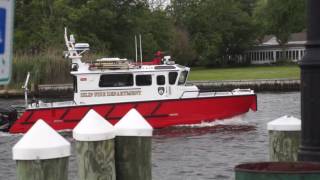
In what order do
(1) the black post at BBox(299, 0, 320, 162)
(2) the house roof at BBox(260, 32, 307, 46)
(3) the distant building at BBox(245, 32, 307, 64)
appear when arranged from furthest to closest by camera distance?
(2) the house roof at BBox(260, 32, 307, 46) → (3) the distant building at BBox(245, 32, 307, 64) → (1) the black post at BBox(299, 0, 320, 162)

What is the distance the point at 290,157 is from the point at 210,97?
67.6 feet

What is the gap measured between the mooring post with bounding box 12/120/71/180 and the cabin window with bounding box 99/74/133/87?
22.2 metres

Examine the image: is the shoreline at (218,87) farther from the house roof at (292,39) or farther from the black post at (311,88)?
the house roof at (292,39)

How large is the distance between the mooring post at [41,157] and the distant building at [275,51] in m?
115

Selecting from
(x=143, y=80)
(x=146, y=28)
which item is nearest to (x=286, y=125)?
(x=143, y=80)

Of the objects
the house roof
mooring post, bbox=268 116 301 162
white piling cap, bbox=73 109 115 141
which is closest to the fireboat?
mooring post, bbox=268 116 301 162

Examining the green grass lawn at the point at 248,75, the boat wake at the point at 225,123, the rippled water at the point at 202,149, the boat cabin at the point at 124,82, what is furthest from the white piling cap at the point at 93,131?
the green grass lawn at the point at 248,75

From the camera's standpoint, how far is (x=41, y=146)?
5773mm

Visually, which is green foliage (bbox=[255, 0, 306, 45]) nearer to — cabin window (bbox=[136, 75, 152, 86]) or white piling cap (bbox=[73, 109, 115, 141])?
cabin window (bbox=[136, 75, 152, 86])

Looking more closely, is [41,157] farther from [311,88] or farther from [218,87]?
[218,87]

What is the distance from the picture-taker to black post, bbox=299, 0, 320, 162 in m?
6.05

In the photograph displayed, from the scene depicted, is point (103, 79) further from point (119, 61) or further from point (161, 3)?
point (161, 3)

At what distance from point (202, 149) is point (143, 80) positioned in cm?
651

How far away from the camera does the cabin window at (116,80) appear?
2806cm
